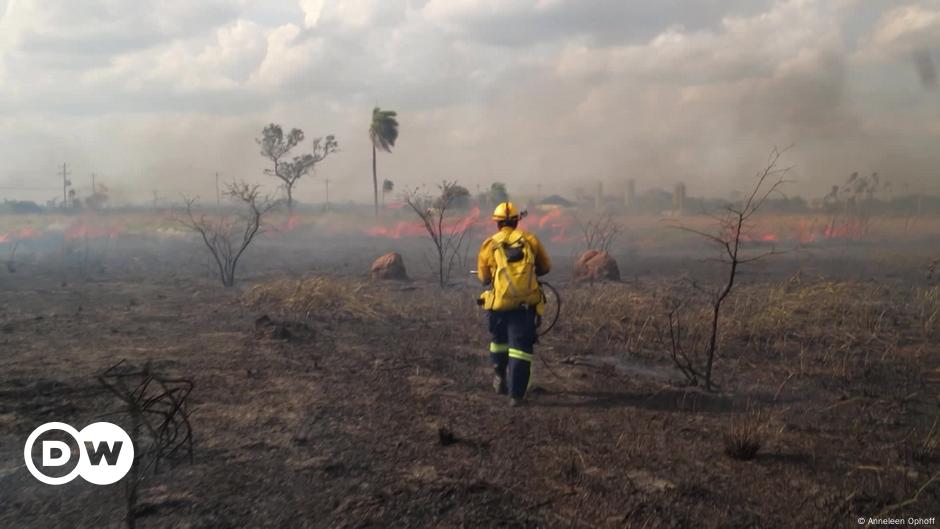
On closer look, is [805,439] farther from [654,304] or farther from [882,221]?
[882,221]

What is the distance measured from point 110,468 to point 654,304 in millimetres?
8995

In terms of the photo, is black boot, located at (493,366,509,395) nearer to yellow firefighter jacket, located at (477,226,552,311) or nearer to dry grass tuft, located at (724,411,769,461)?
yellow firefighter jacket, located at (477,226,552,311)

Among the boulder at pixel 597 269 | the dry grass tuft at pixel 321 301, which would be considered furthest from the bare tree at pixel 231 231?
the boulder at pixel 597 269

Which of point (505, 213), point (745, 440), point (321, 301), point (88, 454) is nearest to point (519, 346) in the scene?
point (505, 213)

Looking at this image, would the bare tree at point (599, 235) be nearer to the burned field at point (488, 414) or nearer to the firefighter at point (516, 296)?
the burned field at point (488, 414)

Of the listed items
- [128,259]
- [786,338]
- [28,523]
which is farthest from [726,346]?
[128,259]

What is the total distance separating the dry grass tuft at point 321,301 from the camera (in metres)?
11.0

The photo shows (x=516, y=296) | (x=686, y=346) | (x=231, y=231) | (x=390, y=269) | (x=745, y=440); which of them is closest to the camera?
(x=745, y=440)

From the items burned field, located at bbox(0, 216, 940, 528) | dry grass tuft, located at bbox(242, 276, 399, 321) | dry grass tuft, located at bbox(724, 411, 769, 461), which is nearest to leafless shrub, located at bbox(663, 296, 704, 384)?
burned field, located at bbox(0, 216, 940, 528)

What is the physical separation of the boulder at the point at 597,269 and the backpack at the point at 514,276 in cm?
1045

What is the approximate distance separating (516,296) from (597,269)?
35.1 feet

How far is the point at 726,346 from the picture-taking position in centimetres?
806

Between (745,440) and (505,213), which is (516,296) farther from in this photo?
(745,440)

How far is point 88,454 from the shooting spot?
4410 mm
